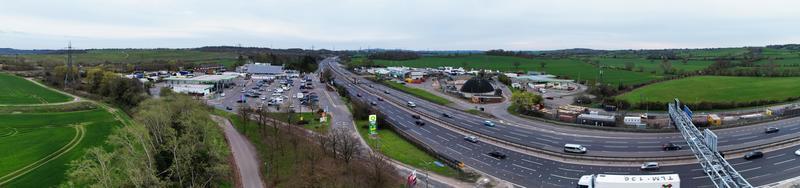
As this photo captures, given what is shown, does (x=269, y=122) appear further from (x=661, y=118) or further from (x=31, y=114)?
(x=661, y=118)

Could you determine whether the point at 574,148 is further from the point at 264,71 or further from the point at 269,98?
the point at 264,71

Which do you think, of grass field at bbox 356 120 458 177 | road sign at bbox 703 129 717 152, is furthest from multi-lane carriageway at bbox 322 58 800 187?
road sign at bbox 703 129 717 152

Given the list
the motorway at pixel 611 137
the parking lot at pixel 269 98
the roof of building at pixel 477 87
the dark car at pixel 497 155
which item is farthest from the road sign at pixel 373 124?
the roof of building at pixel 477 87

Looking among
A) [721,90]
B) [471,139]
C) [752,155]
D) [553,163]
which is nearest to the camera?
[752,155]

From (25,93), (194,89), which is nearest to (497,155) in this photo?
(194,89)

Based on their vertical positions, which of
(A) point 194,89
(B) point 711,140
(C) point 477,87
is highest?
(C) point 477,87

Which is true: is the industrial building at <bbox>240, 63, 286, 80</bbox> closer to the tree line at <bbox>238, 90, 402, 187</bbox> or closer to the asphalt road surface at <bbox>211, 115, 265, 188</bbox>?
the asphalt road surface at <bbox>211, 115, 265, 188</bbox>
